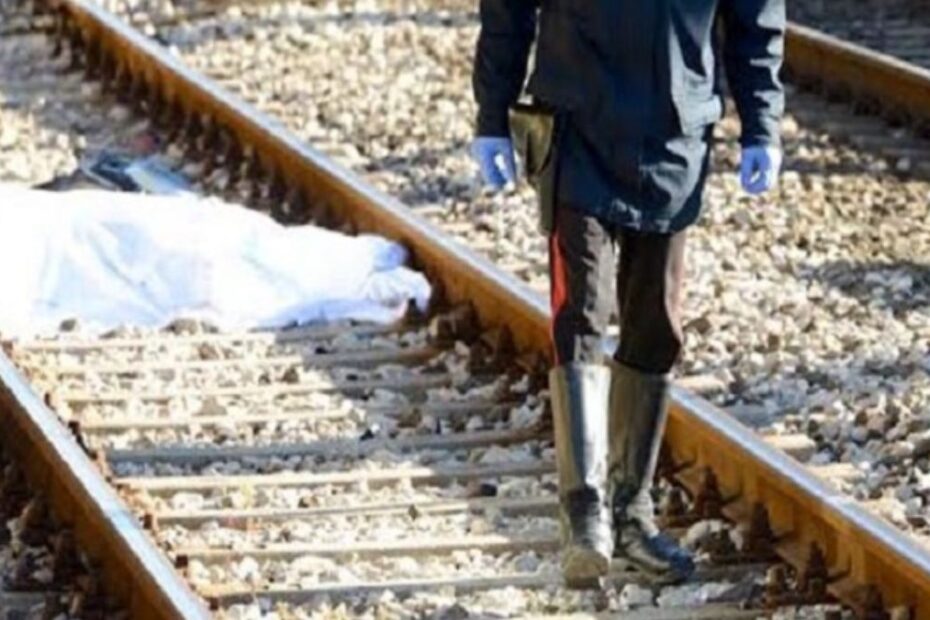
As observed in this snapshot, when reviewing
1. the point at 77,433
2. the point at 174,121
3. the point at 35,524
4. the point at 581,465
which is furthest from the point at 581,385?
the point at 174,121

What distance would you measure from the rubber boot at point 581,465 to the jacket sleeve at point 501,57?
0.58 m

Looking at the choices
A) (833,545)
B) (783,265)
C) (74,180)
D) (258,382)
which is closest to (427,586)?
(833,545)

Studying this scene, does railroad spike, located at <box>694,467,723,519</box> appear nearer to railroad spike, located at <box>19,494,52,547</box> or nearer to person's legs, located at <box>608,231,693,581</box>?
person's legs, located at <box>608,231,693,581</box>

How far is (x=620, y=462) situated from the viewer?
7750mm

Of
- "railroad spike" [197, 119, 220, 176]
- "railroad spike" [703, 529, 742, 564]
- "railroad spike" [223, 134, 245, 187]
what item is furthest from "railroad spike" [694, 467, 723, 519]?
"railroad spike" [197, 119, 220, 176]

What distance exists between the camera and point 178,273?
10.7 meters

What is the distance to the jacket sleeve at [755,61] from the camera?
7285 millimetres

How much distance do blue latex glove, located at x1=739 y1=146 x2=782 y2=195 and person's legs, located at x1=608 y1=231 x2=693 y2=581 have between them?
0.20 meters

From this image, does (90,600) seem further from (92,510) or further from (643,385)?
(643,385)

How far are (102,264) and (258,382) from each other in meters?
1.15

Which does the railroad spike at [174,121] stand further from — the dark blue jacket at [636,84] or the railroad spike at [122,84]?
the dark blue jacket at [636,84]

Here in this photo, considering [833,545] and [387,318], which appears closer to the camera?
[833,545]

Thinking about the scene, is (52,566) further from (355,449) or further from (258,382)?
(258,382)

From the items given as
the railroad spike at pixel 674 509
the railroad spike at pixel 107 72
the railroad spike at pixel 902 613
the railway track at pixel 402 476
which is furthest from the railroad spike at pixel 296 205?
the railroad spike at pixel 902 613
